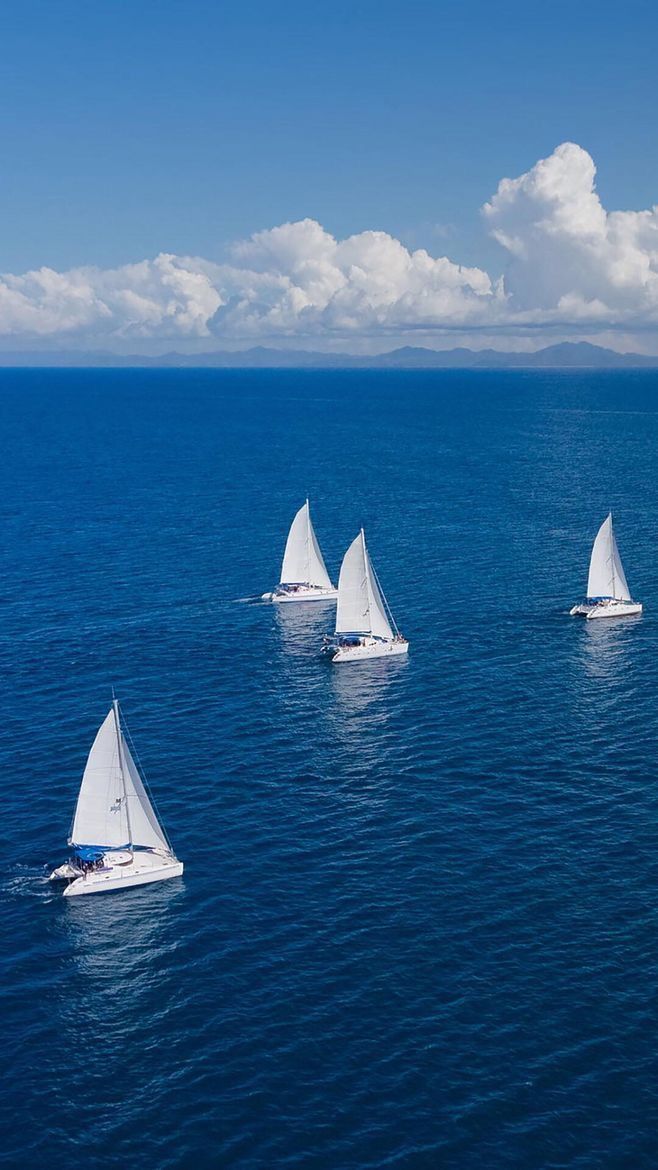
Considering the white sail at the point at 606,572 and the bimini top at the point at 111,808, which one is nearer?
the bimini top at the point at 111,808

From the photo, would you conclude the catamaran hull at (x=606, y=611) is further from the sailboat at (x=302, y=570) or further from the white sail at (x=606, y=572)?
the sailboat at (x=302, y=570)

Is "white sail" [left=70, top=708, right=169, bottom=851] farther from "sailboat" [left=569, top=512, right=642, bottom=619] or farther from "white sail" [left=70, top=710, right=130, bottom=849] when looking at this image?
"sailboat" [left=569, top=512, right=642, bottom=619]

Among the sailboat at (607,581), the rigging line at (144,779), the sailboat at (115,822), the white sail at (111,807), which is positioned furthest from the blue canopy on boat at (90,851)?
the sailboat at (607,581)

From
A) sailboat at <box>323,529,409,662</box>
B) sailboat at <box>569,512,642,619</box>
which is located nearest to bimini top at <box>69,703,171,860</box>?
sailboat at <box>323,529,409,662</box>

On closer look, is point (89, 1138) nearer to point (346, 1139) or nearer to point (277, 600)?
point (346, 1139)

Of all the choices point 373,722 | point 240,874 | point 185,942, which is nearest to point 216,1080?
point 185,942

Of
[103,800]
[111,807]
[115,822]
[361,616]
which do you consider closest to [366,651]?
[361,616]

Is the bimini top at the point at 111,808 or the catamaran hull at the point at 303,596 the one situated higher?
the catamaran hull at the point at 303,596
